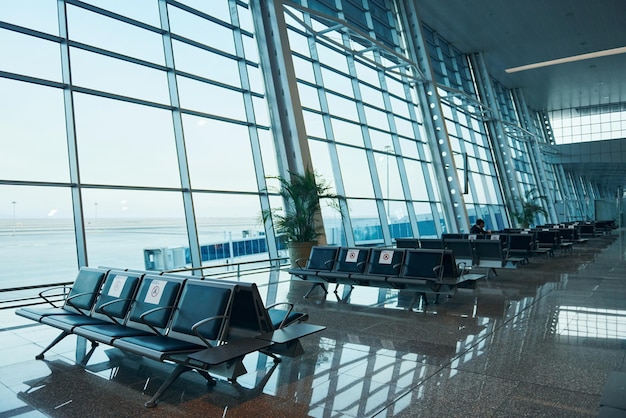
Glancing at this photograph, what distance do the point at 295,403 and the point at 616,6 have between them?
2413 centimetres

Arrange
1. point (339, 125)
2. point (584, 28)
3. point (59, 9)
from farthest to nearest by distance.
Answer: point (584, 28), point (339, 125), point (59, 9)

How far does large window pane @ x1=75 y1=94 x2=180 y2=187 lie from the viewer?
29.3ft

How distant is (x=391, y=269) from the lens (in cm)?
740

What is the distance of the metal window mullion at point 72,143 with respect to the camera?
811 centimetres

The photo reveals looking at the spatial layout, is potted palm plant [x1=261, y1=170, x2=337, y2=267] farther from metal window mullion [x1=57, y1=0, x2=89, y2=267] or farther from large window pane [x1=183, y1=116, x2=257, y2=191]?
metal window mullion [x1=57, y1=0, x2=89, y2=267]

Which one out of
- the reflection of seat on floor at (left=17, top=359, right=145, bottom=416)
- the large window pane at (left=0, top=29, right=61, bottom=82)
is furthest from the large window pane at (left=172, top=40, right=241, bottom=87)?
the reflection of seat on floor at (left=17, top=359, right=145, bottom=416)

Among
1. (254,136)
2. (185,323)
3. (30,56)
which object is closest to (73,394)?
(185,323)

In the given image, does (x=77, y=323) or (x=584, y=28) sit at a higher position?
(x=584, y=28)

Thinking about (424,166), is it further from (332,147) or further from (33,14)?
(33,14)

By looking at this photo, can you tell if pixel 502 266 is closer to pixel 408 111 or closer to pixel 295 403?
pixel 295 403

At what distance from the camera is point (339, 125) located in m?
14.9

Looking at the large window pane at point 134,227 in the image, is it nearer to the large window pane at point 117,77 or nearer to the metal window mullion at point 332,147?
the large window pane at point 117,77

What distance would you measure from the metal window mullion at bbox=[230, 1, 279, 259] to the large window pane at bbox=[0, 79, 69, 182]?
183 inches

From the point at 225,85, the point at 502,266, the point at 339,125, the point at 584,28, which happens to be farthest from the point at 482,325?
the point at 584,28
